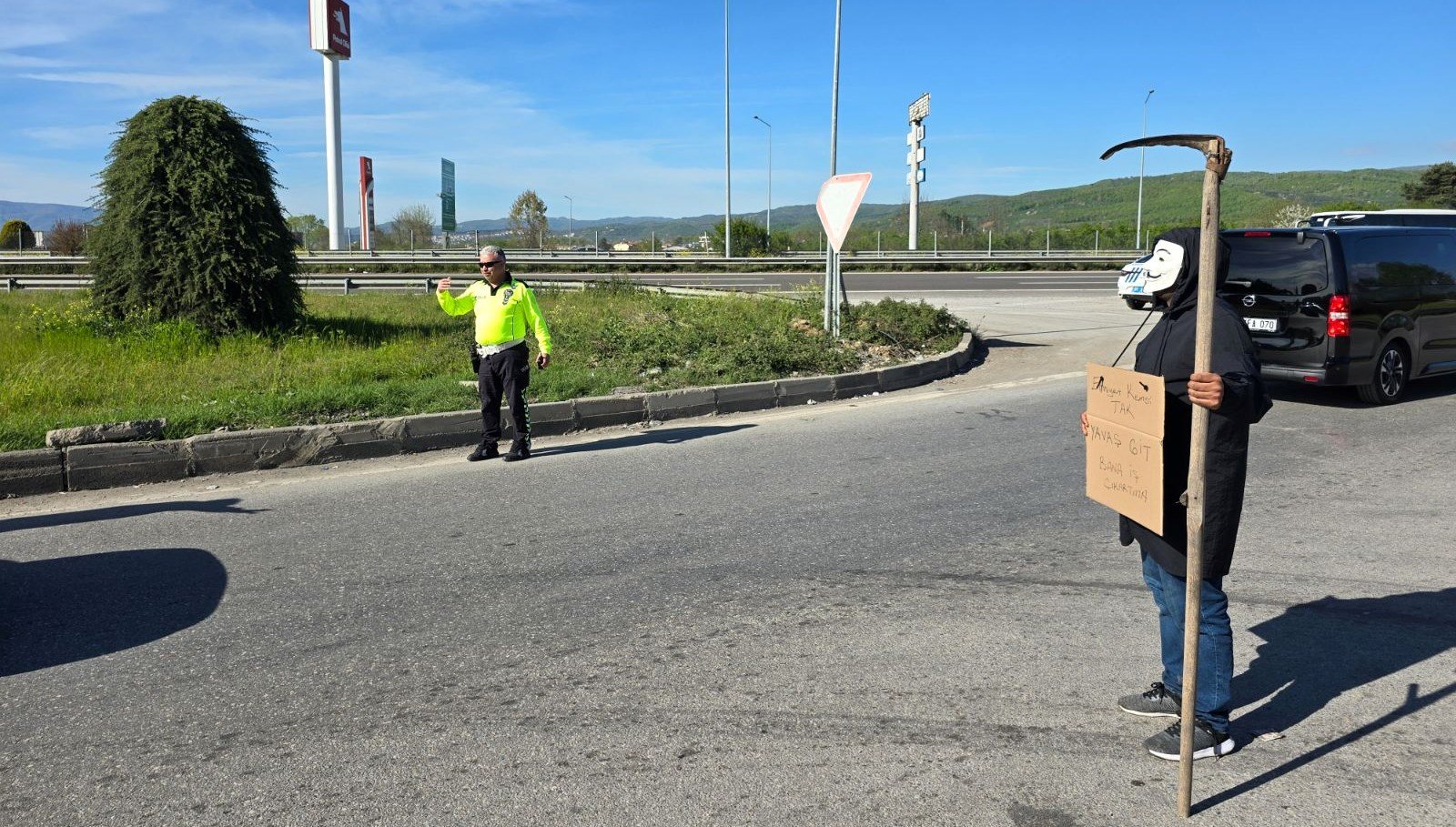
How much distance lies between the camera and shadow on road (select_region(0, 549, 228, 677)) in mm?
4500

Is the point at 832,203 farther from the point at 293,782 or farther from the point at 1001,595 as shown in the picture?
the point at 293,782

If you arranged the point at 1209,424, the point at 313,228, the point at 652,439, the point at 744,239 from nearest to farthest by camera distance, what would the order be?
the point at 1209,424, the point at 652,439, the point at 744,239, the point at 313,228

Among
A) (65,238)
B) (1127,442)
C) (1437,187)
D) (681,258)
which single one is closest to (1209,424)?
(1127,442)

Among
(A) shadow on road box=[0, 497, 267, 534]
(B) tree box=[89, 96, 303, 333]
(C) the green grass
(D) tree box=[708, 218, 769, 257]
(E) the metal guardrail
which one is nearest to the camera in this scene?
(A) shadow on road box=[0, 497, 267, 534]

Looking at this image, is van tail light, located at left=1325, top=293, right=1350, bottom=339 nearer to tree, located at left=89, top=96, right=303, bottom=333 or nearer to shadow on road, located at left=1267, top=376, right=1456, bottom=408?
shadow on road, located at left=1267, top=376, right=1456, bottom=408

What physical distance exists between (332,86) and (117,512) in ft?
167

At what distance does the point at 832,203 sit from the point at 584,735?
11.3 meters

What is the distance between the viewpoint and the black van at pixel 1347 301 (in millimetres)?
9914

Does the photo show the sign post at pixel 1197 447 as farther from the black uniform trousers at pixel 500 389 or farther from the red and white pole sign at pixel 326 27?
the red and white pole sign at pixel 326 27

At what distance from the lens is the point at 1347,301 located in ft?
32.4

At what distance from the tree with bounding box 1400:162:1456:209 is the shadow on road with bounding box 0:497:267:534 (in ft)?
214

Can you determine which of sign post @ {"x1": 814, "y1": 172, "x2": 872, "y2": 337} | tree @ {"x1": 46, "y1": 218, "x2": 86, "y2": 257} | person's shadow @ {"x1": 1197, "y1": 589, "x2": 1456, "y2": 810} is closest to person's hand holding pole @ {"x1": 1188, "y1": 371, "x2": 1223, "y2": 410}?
person's shadow @ {"x1": 1197, "y1": 589, "x2": 1456, "y2": 810}

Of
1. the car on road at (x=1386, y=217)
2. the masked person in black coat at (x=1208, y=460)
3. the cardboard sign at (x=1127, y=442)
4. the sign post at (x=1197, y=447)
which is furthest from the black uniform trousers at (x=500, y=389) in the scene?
the car on road at (x=1386, y=217)

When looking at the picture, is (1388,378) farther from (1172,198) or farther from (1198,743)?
(1172,198)
